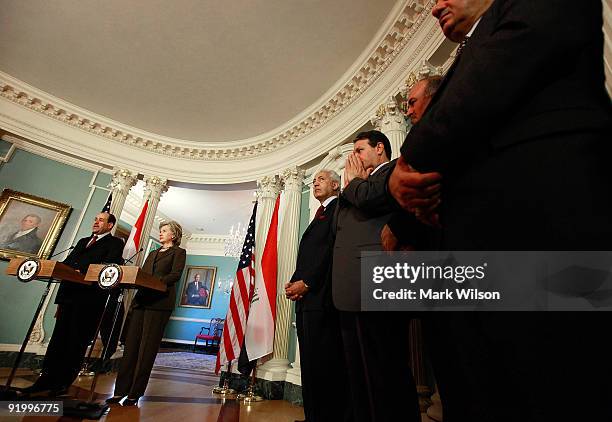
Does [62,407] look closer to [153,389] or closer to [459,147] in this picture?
[153,389]

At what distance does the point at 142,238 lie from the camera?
4.68 m

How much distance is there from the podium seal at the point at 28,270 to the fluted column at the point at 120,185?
3.02m

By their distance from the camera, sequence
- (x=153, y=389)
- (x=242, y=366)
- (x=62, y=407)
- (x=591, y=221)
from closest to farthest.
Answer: (x=591, y=221) < (x=62, y=407) < (x=153, y=389) < (x=242, y=366)

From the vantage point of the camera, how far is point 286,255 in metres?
4.02

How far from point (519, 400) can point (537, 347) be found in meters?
0.08

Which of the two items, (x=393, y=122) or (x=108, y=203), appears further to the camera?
(x=108, y=203)

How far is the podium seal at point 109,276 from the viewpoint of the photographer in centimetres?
185

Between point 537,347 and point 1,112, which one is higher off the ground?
point 1,112

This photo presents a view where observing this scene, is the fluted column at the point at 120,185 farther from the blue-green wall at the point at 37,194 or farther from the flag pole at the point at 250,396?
the flag pole at the point at 250,396

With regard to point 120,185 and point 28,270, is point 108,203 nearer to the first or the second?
point 120,185

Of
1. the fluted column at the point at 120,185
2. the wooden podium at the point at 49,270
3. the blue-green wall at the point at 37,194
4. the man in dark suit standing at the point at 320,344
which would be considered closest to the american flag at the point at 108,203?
the fluted column at the point at 120,185

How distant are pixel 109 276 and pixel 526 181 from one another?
2219 mm

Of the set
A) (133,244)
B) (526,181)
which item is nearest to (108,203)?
(133,244)

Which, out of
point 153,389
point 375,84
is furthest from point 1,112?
point 375,84
